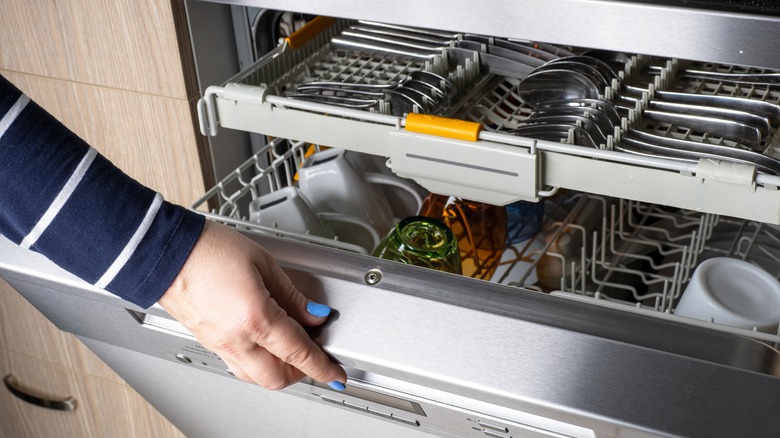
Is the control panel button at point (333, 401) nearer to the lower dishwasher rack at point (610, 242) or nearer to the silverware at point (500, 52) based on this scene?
the lower dishwasher rack at point (610, 242)

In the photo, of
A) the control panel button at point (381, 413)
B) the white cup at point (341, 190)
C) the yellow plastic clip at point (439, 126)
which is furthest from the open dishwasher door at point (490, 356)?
the white cup at point (341, 190)

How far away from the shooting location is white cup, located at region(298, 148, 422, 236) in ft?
2.77

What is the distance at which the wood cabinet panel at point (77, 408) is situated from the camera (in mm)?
1215

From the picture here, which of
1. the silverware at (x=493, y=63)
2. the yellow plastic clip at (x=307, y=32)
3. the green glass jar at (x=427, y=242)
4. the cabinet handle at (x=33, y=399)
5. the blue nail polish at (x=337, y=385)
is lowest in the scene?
the cabinet handle at (x=33, y=399)

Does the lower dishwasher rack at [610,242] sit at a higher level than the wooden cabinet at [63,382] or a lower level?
higher

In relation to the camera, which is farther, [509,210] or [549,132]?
[509,210]

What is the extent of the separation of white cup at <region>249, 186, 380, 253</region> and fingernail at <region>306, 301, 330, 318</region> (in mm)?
Result: 195

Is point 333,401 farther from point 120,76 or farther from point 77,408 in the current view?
point 77,408

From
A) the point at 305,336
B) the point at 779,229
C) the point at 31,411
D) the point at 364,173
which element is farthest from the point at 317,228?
the point at 31,411

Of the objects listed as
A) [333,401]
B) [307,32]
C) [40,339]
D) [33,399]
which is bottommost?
[33,399]

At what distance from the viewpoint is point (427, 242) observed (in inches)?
28.4

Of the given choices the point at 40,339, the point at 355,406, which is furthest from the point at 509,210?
the point at 40,339

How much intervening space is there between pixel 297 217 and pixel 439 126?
193 millimetres

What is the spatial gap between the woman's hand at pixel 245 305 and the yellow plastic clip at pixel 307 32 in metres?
0.30
